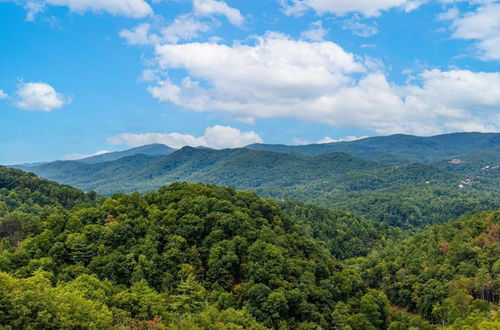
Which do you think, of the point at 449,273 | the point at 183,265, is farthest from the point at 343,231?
the point at 183,265

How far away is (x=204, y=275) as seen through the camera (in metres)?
59.5

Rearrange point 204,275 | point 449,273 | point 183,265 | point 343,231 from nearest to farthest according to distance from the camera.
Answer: point 183,265 → point 204,275 → point 449,273 → point 343,231

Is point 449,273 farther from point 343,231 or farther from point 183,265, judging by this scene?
point 343,231

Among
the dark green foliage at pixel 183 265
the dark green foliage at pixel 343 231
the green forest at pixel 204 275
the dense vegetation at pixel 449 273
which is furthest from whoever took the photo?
the dark green foliage at pixel 343 231

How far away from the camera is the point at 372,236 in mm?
163875

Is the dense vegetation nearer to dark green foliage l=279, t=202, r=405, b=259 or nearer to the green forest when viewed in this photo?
the green forest

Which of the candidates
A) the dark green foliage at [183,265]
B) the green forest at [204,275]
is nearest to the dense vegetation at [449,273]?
the green forest at [204,275]

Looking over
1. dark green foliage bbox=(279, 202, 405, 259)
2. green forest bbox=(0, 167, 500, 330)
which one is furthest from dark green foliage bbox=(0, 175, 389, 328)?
dark green foliage bbox=(279, 202, 405, 259)

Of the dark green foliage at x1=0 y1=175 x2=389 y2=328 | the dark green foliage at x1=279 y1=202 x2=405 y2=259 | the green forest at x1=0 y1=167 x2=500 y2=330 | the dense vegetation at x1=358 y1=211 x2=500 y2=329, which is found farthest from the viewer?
the dark green foliage at x1=279 y1=202 x2=405 y2=259

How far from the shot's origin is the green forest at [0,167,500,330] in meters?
43.0

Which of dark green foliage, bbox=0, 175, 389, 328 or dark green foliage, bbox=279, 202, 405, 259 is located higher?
dark green foliage, bbox=0, 175, 389, 328

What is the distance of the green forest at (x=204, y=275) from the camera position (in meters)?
43.0

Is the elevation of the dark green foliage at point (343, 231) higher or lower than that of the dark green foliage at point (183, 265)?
lower

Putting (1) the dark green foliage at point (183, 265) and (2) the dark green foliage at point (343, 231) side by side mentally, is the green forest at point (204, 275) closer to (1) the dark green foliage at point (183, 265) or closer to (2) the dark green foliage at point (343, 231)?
(1) the dark green foliage at point (183, 265)
